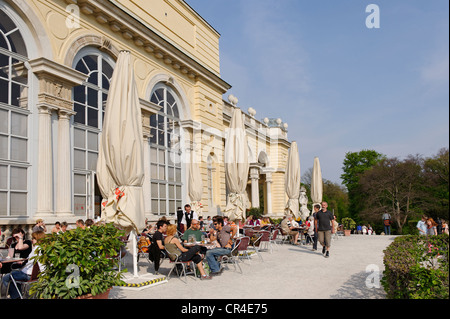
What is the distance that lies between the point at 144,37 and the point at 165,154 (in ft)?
15.9

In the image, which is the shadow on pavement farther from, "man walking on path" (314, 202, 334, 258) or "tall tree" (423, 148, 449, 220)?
"man walking on path" (314, 202, 334, 258)

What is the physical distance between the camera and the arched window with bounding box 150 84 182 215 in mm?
15398

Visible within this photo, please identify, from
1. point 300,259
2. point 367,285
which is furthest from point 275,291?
point 300,259

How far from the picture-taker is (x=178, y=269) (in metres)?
7.88

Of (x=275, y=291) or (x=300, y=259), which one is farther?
(x=300, y=259)

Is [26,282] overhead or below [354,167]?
below

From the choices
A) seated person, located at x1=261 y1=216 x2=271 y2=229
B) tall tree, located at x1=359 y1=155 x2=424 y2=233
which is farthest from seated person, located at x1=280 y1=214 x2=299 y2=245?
tall tree, located at x1=359 y1=155 x2=424 y2=233

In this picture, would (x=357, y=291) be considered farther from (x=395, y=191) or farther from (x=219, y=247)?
(x=395, y=191)

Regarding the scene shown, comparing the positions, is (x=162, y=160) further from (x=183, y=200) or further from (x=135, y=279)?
(x=135, y=279)

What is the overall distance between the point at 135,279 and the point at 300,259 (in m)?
4.74

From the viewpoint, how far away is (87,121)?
468 inches

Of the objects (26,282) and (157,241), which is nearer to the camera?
(26,282)

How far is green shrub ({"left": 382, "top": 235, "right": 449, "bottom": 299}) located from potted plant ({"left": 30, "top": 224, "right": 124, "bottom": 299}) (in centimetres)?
369

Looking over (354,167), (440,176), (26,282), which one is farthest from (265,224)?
(354,167)
